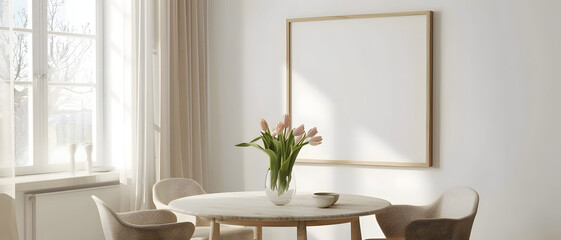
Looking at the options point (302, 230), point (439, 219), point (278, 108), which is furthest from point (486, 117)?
point (302, 230)

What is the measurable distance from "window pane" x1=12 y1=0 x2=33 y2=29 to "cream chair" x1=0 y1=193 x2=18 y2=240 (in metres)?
1.30

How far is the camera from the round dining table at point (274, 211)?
363 centimetres

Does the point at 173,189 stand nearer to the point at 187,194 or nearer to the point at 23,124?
the point at 187,194

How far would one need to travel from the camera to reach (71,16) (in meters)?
5.30

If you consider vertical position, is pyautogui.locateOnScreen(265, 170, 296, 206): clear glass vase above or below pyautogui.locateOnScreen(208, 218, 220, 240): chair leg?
above

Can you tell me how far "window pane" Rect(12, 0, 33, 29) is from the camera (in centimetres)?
484


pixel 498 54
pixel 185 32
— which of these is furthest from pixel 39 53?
pixel 498 54

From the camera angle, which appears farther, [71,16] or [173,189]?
[71,16]

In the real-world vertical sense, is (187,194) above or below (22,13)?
below

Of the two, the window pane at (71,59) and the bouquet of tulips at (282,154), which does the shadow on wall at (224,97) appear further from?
the bouquet of tulips at (282,154)

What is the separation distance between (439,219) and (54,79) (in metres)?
2.91

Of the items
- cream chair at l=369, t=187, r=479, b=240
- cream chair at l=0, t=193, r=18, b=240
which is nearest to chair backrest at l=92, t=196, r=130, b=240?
cream chair at l=0, t=193, r=18, b=240

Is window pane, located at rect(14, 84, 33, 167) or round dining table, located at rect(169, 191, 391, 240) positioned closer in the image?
round dining table, located at rect(169, 191, 391, 240)

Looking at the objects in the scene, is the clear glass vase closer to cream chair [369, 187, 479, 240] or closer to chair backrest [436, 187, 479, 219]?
cream chair [369, 187, 479, 240]
